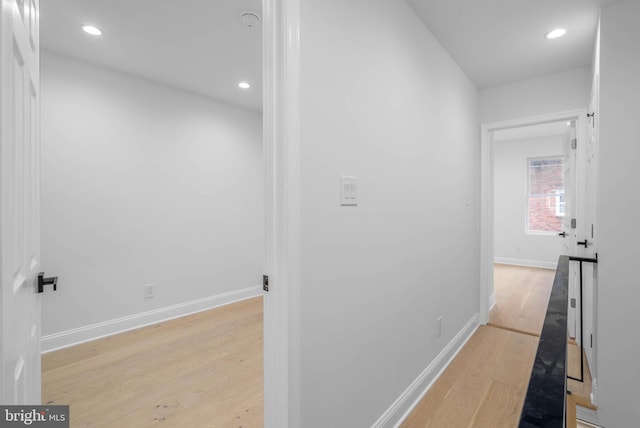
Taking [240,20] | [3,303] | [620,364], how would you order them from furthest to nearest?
[240,20] → [620,364] → [3,303]

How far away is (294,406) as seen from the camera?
3.67ft

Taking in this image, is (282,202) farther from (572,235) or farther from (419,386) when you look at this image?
(572,235)

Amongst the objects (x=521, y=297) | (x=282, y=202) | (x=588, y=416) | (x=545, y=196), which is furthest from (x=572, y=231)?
(x=545, y=196)

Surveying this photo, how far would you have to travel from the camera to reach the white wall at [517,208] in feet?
19.7

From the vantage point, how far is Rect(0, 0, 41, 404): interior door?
619 mm

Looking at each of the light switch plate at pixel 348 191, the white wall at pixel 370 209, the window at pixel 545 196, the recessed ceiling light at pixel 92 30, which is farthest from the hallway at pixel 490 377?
→ the recessed ceiling light at pixel 92 30

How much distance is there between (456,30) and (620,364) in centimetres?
250

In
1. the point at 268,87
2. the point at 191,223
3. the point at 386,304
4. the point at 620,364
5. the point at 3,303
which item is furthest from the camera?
the point at 191,223

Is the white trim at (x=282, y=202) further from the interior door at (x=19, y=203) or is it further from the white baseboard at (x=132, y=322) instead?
the white baseboard at (x=132, y=322)

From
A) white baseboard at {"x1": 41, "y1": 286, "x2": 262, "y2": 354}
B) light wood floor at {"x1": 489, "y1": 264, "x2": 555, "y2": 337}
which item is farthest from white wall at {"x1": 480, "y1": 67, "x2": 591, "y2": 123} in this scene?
white baseboard at {"x1": 41, "y1": 286, "x2": 262, "y2": 354}

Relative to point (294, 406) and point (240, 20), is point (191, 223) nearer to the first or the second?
point (240, 20)

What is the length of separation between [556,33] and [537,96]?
856 millimetres

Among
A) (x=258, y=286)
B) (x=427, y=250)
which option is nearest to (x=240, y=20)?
(x=427, y=250)

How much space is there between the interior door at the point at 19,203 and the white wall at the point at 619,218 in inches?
109
